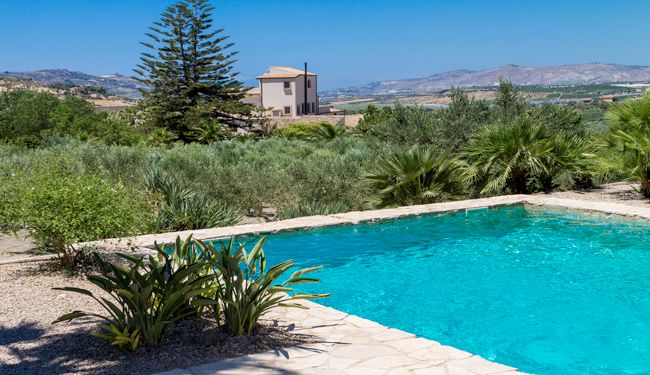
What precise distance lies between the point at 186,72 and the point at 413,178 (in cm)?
2723

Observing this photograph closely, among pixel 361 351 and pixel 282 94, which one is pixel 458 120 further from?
pixel 282 94

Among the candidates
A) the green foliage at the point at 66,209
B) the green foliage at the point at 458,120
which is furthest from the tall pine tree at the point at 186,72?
the green foliage at the point at 66,209

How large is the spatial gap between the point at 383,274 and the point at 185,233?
2866 mm

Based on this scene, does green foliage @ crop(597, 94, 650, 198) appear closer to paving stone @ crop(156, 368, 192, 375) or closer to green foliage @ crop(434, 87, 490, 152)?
green foliage @ crop(434, 87, 490, 152)

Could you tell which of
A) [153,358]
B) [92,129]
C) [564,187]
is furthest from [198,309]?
[92,129]

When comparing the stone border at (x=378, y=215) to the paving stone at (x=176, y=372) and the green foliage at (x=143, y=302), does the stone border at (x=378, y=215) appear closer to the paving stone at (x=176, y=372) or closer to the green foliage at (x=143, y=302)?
the green foliage at (x=143, y=302)

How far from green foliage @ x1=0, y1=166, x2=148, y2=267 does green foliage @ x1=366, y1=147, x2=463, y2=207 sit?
239 inches

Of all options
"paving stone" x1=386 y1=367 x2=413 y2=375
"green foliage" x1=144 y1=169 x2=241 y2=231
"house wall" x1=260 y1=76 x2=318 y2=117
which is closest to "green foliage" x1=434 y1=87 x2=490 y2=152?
"green foliage" x1=144 y1=169 x2=241 y2=231

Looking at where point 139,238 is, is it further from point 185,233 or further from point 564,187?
point 564,187

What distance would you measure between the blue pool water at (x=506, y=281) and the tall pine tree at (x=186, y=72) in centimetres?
2684

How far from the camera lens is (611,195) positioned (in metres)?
12.0

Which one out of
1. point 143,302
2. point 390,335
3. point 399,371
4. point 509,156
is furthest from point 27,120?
point 399,371

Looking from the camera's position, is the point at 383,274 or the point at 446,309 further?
the point at 383,274

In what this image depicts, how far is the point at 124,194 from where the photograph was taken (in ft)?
22.1
